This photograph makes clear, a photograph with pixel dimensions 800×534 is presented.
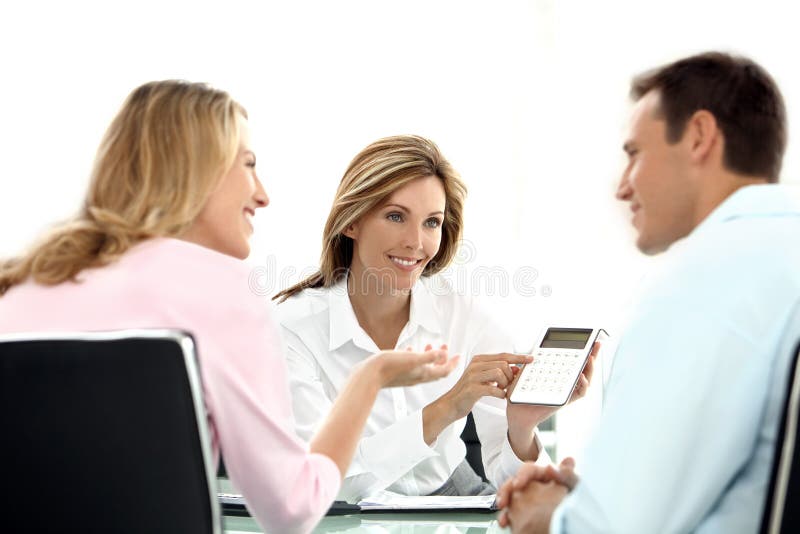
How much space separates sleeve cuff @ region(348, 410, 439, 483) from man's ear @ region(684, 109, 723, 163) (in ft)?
3.07

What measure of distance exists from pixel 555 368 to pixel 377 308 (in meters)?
0.81

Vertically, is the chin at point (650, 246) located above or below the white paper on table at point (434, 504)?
above

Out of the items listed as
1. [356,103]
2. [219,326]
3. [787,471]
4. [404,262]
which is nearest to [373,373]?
[219,326]

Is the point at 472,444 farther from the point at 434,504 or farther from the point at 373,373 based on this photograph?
the point at 373,373

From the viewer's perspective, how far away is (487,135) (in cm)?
420

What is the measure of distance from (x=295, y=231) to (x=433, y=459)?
1.95 metres

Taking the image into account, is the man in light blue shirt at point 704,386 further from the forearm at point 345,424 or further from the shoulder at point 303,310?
the shoulder at point 303,310

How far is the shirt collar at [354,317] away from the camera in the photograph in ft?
7.48

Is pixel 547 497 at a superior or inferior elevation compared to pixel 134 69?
inferior

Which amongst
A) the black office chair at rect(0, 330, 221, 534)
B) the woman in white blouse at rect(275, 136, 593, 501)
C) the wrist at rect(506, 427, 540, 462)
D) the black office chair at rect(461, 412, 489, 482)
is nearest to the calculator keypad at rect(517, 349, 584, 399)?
the wrist at rect(506, 427, 540, 462)

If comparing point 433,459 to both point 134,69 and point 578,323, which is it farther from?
point 134,69

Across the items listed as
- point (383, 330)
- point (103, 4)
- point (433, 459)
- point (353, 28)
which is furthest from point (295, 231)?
point (433, 459)

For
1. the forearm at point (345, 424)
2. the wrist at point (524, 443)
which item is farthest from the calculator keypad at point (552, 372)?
the forearm at point (345, 424)

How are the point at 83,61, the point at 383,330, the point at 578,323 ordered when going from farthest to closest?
the point at 83,61 < the point at 578,323 < the point at 383,330
